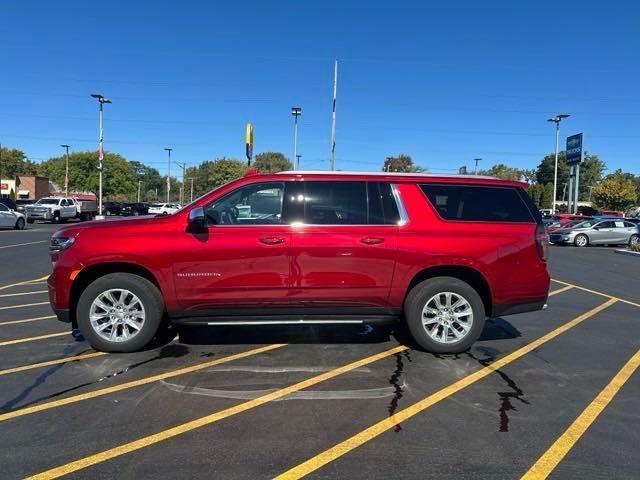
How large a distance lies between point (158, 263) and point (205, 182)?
111 m

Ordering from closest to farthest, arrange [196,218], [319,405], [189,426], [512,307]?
[189,426] → [319,405] → [196,218] → [512,307]

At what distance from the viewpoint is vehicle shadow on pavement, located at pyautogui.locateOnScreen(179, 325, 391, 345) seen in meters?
6.34

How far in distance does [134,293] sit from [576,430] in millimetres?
4196

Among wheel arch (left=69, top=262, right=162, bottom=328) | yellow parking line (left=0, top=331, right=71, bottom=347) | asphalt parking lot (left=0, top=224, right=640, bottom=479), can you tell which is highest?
wheel arch (left=69, top=262, right=162, bottom=328)

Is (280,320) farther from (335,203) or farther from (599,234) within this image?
(599,234)

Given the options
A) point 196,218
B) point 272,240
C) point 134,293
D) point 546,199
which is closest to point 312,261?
point 272,240

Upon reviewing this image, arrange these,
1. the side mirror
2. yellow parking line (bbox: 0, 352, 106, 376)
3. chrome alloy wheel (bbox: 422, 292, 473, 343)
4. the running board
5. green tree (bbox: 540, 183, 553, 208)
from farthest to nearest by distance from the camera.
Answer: green tree (bbox: 540, 183, 553, 208), chrome alloy wheel (bbox: 422, 292, 473, 343), the running board, the side mirror, yellow parking line (bbox: 0, 352, 106, 376)

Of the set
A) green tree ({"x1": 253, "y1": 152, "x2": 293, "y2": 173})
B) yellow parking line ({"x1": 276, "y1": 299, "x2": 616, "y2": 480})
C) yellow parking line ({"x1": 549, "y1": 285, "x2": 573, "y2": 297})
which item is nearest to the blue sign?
yellow parking line ({"x1": 549, "y1": 285, "x2": 573, "y2": 297})

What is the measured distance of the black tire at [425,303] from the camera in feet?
18.8

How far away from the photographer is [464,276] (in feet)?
19.4

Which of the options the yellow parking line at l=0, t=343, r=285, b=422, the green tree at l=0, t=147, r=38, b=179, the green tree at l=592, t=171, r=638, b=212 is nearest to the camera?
the yellow parking line at l=0, t=343, r=285, b=422

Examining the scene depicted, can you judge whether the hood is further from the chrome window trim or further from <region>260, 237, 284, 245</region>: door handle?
the chrome window trim

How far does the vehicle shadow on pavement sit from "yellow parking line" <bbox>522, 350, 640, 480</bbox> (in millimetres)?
2429

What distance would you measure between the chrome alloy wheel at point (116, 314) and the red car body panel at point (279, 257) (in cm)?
30
